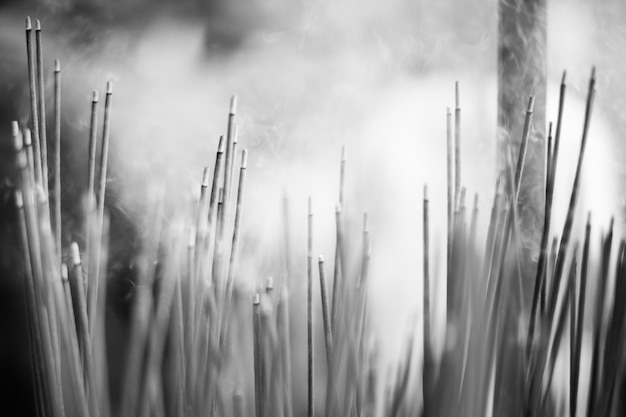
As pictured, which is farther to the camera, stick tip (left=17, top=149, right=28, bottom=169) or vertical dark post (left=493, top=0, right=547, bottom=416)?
vertical dark post (left=493, top=0, right=547, bottom=416)

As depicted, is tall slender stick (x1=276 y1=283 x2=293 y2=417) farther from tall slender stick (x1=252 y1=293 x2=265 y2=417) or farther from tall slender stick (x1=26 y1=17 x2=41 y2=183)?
tall slender stick (x1=26 y1=17 x2=41 y2=183)

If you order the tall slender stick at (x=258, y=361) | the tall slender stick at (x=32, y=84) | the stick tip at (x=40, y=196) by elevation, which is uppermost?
the tall slender stick at (x=32, y=84)

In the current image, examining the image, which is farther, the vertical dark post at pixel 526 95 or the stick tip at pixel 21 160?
the vertical dark post at pixel 526 95

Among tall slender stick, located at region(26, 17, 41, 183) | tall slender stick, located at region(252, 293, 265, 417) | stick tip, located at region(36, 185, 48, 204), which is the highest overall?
tall slender stick, located at region(26, 17, 41, 183)

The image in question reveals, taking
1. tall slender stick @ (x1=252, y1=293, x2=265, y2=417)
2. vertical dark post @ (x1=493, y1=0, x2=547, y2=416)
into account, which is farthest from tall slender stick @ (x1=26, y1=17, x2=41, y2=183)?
vertical dark post @ (x1=493, y1=0, x2=547, y2=416)

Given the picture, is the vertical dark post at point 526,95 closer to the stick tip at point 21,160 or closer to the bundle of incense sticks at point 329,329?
the bundle of incense sticks at point 329,329

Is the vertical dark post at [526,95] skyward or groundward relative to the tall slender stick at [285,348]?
skyward

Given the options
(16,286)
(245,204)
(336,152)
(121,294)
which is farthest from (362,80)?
(16,286)

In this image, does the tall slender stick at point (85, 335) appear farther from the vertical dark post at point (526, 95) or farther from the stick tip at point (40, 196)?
the vertical dark post at point (526, 95)

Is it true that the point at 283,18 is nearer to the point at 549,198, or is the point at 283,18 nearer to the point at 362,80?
the point at 362,80

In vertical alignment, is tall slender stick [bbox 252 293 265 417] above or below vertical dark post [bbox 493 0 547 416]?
below

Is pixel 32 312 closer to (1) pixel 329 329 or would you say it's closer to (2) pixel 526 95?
(1) pixel 329 329

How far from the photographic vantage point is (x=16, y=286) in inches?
32.2

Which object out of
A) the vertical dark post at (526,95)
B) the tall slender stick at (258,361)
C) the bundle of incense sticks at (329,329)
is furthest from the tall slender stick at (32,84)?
the vertical dark post at (526,95)
